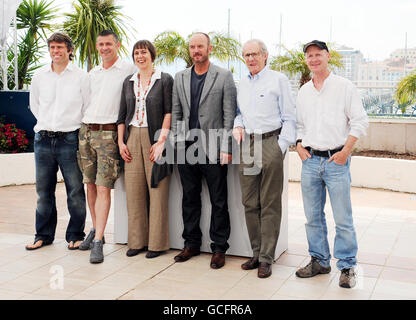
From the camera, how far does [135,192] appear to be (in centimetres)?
429

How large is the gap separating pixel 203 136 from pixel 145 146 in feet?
1.77

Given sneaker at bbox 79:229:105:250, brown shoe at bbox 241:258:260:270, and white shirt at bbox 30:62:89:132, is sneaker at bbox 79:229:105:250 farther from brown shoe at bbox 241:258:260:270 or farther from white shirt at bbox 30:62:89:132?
brown shoe at bbox 241:258:260:270

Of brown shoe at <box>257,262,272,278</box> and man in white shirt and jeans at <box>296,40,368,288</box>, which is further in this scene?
brown shoe at <box>257,262,272,278</box>

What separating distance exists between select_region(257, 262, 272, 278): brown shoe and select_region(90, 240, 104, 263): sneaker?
1307 millimetres

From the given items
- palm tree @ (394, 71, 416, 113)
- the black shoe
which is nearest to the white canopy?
the black shoe

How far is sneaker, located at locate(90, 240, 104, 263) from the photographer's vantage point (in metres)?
4.14

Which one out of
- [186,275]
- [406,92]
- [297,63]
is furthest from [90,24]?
[186,275]

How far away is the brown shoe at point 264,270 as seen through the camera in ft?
12.4

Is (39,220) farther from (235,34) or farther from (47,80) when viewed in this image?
(235,34)

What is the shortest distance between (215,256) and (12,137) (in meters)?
5.46

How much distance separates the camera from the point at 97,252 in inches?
166

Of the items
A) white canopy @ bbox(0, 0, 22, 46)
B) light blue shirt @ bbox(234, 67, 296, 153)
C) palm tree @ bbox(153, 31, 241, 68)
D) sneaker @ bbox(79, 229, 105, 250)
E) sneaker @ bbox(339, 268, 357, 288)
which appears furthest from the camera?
palm tree @ bbox(153, 31, 241, 68)

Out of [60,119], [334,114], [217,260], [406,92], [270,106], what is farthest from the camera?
[406,92]

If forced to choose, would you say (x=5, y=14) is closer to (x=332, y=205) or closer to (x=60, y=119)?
(x=60, y=119)
